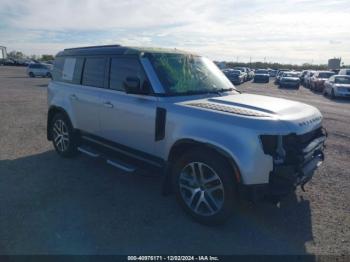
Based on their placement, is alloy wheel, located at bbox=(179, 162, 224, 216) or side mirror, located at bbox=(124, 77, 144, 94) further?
side mirror, located at bbox=(124, 77, 144, 94)

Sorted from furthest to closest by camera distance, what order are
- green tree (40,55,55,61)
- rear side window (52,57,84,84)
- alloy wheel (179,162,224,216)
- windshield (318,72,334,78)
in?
green tree (40,55,55,61) < windshield (318,72,334,78) < rear side window (52,57,84,84) < alloy wheel (179,162,224,216)

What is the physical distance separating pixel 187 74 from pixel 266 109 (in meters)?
1.44

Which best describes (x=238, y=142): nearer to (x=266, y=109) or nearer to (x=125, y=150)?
(x=266, y=109)

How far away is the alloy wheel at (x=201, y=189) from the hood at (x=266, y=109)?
74cm

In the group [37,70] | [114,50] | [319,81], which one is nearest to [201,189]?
[114,50]

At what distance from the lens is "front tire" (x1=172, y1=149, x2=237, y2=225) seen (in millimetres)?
3439

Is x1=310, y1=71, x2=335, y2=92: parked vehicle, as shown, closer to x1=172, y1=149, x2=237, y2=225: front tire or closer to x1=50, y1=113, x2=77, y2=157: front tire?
x1=50, y1=113, x2=77, y2=157: front tire

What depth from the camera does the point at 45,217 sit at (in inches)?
151

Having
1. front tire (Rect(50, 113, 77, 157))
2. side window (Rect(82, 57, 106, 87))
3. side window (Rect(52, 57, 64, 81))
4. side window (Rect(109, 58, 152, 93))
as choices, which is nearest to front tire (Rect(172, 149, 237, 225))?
side window (Rect(109, 58, 152, 93))

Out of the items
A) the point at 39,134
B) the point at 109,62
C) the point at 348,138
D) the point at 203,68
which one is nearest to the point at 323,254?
the point at 203,68

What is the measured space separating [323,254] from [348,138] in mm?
5828

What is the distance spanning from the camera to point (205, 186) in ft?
12.1

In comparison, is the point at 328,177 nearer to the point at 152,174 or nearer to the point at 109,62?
the point at 152,174

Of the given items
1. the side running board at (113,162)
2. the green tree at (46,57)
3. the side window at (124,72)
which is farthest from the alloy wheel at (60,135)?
the green tree at (46,57)
